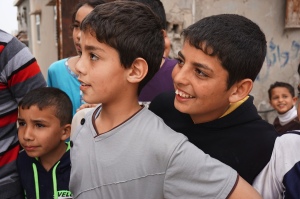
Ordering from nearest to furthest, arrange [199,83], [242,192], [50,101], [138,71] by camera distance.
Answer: [242,192], [199,83], [138,71], [50,101]

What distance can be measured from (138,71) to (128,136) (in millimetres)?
268

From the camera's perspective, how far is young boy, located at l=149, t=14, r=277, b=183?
4.25 feet

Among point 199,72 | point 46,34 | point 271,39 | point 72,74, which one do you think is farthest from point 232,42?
point 46,34

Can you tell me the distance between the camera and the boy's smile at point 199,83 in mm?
1287

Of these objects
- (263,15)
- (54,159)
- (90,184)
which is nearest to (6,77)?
(54,159)

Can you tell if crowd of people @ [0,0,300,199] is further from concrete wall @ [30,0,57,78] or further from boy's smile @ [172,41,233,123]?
concrete wall @ [30,0,57,78]

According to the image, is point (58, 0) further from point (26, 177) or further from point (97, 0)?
point (26, 177)

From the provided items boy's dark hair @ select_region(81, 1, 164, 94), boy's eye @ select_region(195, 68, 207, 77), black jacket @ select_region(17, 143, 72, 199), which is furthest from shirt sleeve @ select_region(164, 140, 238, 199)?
black jacket @ select_region(17, 143, 72, 199)

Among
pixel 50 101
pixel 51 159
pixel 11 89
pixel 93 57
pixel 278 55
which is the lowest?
pixel 278 55

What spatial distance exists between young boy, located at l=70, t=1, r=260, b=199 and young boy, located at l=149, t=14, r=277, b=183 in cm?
15

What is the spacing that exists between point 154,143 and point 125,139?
0.40 feet

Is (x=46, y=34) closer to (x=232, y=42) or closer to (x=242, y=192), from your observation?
(x=232, y=42)

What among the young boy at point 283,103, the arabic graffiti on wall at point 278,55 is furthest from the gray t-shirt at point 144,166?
the arabic graffiti on wall at point 278,55

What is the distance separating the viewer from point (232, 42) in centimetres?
130
